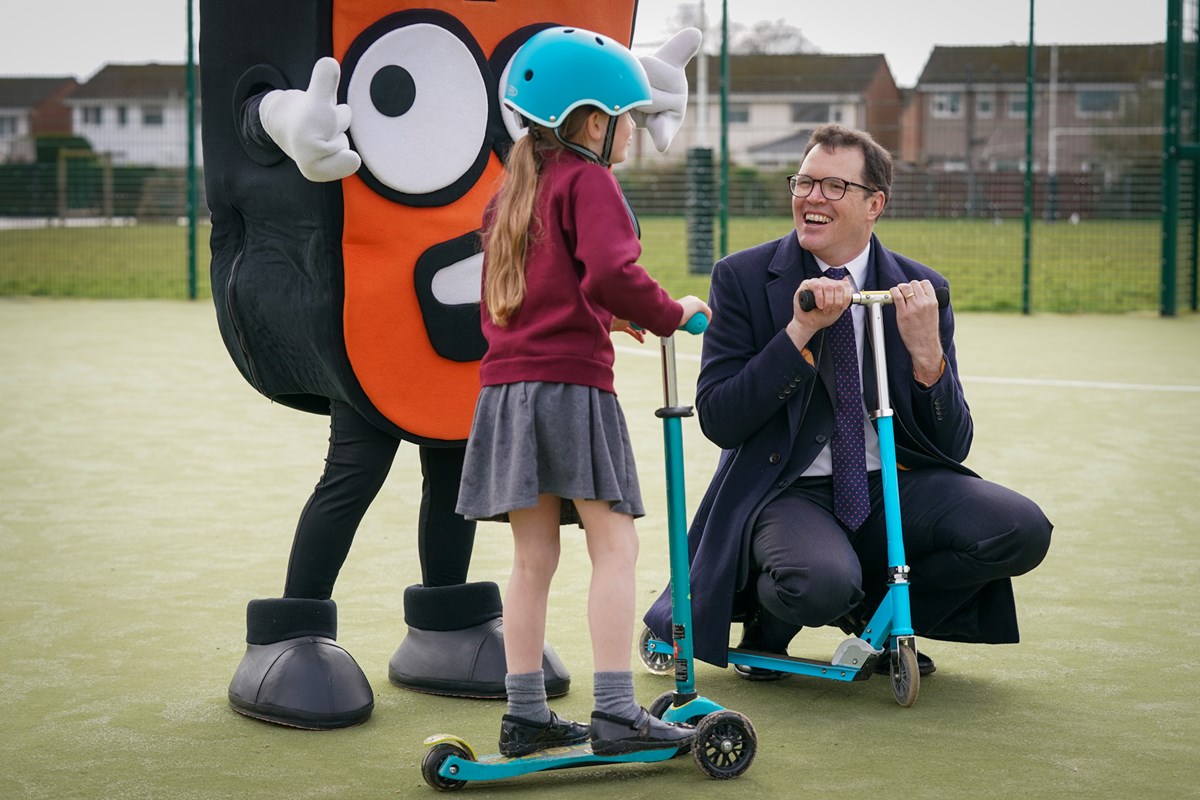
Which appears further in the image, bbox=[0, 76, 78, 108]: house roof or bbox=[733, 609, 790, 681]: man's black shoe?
bbox=[0, 76, 78, 108]: house roof

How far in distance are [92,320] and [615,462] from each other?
10204 millimetres

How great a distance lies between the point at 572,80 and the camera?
2.95 m

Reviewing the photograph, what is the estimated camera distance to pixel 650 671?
151 inches

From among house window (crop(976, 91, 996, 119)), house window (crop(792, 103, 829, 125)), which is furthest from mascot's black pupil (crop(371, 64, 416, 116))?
house window (crop(976, 91, 996, 119))

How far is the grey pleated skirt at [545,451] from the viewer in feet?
9.73

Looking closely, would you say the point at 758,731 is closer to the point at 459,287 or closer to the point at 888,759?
the point at 888,759

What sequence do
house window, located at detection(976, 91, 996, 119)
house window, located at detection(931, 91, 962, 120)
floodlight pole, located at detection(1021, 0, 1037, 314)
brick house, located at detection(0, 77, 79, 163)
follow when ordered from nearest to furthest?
floodlight pole, located at detection(1021, 0, 1037, 314) → house window, located at detection(931, 91, 962, 120) → house window, located at detection(976, 91, 996, 119) → brick house, located at detection(0, 77, 79, 163)

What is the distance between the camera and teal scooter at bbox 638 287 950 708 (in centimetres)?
346

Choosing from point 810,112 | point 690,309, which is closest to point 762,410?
point 690,309

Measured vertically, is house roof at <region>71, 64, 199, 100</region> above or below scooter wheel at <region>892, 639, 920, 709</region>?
above

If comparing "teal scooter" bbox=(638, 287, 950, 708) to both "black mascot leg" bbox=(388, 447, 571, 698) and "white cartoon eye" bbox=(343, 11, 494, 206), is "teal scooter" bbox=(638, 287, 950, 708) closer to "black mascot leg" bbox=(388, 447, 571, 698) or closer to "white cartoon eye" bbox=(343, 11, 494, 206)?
"black mascot leg" bbox=(388, 447, 571, 698)

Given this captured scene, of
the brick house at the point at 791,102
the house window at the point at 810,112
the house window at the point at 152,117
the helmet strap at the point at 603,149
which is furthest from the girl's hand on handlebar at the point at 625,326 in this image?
the house window at the point at 152,117

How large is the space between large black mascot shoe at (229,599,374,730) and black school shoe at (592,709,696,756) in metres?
0.65

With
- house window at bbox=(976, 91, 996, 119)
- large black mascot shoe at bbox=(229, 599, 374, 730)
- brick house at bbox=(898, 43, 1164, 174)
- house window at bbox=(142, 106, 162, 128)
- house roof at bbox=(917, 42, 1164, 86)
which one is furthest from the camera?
house window at bbox=(976, 91, 996, 119)
